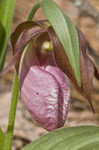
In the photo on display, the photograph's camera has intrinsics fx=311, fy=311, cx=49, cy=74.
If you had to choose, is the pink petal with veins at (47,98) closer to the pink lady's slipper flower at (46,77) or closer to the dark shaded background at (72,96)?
the pink lady's slipper flower at (46,77)

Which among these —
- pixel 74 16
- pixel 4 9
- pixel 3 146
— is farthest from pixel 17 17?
pixel 3 146

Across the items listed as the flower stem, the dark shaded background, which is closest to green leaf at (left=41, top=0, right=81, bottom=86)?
the flower stem

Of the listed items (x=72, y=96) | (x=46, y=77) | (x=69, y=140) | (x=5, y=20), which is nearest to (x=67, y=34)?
(x=46, y=77)

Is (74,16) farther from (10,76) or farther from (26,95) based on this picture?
(26,95)

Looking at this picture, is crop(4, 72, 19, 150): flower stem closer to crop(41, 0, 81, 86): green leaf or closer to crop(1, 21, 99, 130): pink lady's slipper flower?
crop(1, 21, 99, 130): pink lady's slipper flower

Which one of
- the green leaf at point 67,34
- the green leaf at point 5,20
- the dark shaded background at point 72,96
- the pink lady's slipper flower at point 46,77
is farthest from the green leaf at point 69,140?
the dark shaded background at point 72,96

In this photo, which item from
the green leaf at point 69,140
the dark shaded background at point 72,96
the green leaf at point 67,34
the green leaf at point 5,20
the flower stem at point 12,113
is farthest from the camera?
the dark shaded background at point 72,96
